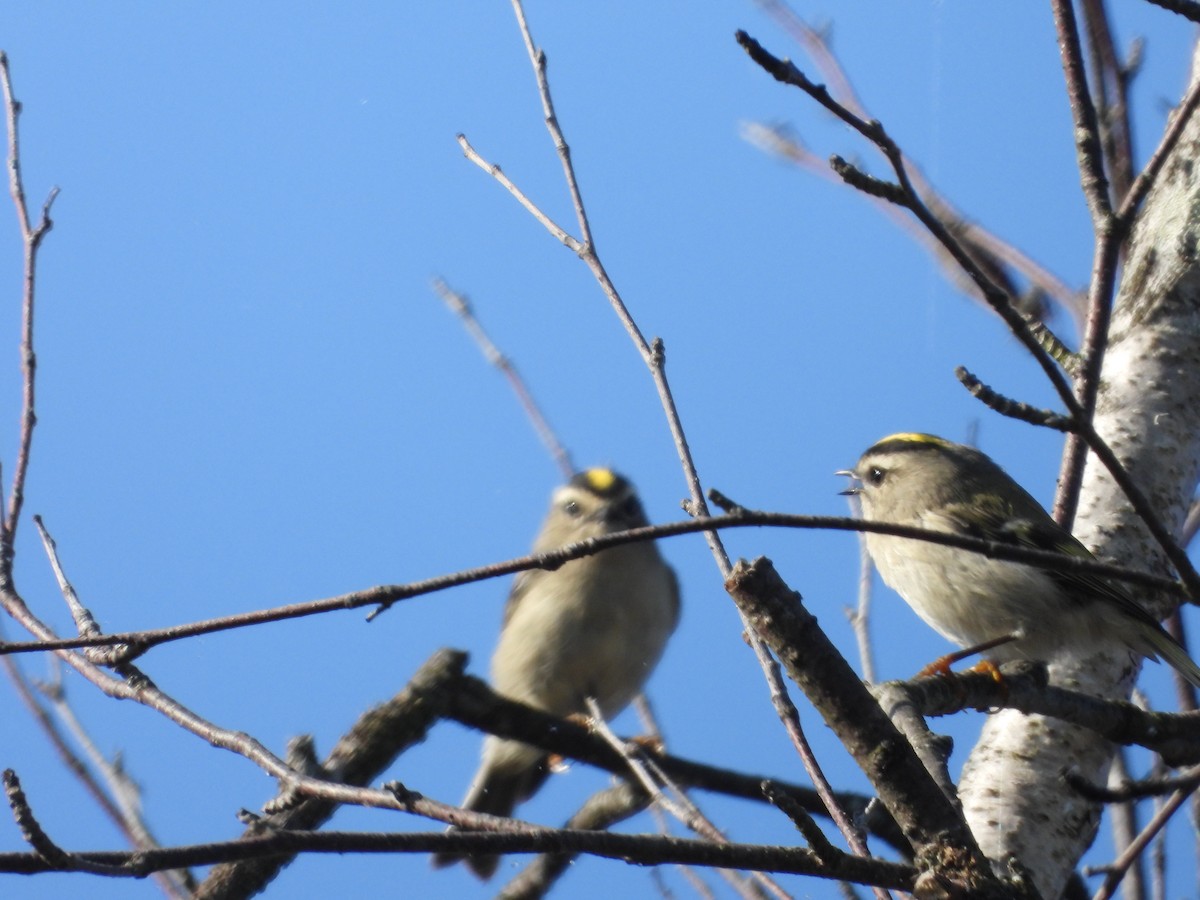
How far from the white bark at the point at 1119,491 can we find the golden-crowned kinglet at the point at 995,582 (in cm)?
7

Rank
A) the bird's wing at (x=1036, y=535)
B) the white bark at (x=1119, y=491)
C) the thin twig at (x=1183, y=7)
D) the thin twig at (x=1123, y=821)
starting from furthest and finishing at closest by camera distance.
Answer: the thin twig at (x=1123, y=821), the bird's wing at (x=1036, y=535), the white bark at (x=1119, y=491), the thin twig at (x=1183, y=7)

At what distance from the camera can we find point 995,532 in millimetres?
3123

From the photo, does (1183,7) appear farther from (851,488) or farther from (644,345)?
(851,488)

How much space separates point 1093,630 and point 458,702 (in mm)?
1389

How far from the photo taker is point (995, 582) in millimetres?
2756

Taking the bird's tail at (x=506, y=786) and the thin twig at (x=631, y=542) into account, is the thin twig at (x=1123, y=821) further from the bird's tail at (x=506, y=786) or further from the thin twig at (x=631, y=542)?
the thin twig at (x=631, y=542)

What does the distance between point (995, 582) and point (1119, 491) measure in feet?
1.05

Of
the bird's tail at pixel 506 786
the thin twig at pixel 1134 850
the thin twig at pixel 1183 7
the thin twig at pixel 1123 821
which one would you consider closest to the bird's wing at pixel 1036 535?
the thin twig at pixel 1123 821

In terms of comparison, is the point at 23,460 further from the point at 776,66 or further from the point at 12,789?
the point at 776,66

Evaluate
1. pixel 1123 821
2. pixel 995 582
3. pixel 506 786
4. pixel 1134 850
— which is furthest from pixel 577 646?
pixel 1134 850

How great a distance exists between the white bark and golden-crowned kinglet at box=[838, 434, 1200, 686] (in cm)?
7

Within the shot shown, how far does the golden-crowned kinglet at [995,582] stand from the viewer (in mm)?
2643

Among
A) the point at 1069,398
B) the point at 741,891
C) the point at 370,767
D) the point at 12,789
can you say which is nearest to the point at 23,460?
the point at 370,767

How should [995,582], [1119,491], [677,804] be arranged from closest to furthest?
[677,804], [1119,491], [995,582]
